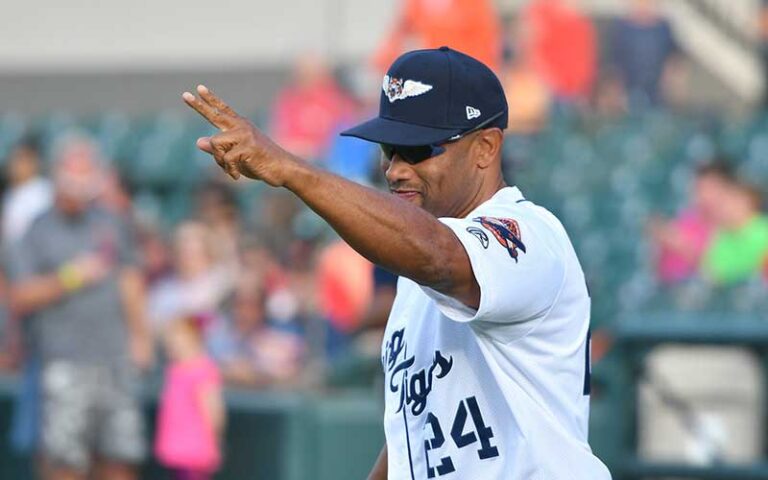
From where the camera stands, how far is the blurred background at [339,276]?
7301 millimetres

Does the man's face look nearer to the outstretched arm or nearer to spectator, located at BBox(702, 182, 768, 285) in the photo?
the outstretched arm

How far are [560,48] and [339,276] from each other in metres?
4.86

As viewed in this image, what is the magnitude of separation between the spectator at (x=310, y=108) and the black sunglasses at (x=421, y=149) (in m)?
8.50

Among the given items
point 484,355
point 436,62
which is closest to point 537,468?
point 484,355

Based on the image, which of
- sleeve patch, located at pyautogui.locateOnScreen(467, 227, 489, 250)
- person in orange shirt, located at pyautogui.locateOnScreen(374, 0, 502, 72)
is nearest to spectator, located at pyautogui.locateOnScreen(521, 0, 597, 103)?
person in orange shirt, located at pyautogui.locateOnScreen(374, 0, 502, 72)

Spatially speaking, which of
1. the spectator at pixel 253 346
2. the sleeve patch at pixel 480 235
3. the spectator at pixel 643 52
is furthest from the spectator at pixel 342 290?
the spectator at pixel 643 52

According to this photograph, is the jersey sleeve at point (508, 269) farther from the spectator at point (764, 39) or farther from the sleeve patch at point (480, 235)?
the spectator at point (764, 39)

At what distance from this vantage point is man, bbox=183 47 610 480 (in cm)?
313

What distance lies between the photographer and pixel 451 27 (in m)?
9.87

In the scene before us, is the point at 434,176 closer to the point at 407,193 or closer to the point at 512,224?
the point at 407,193

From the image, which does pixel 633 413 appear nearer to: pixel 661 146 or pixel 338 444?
pixel 338 444

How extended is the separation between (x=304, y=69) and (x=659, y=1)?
13.9 ft

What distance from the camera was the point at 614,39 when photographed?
14148 millimetres

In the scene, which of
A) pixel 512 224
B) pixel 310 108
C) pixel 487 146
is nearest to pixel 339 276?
pixel 310 108
